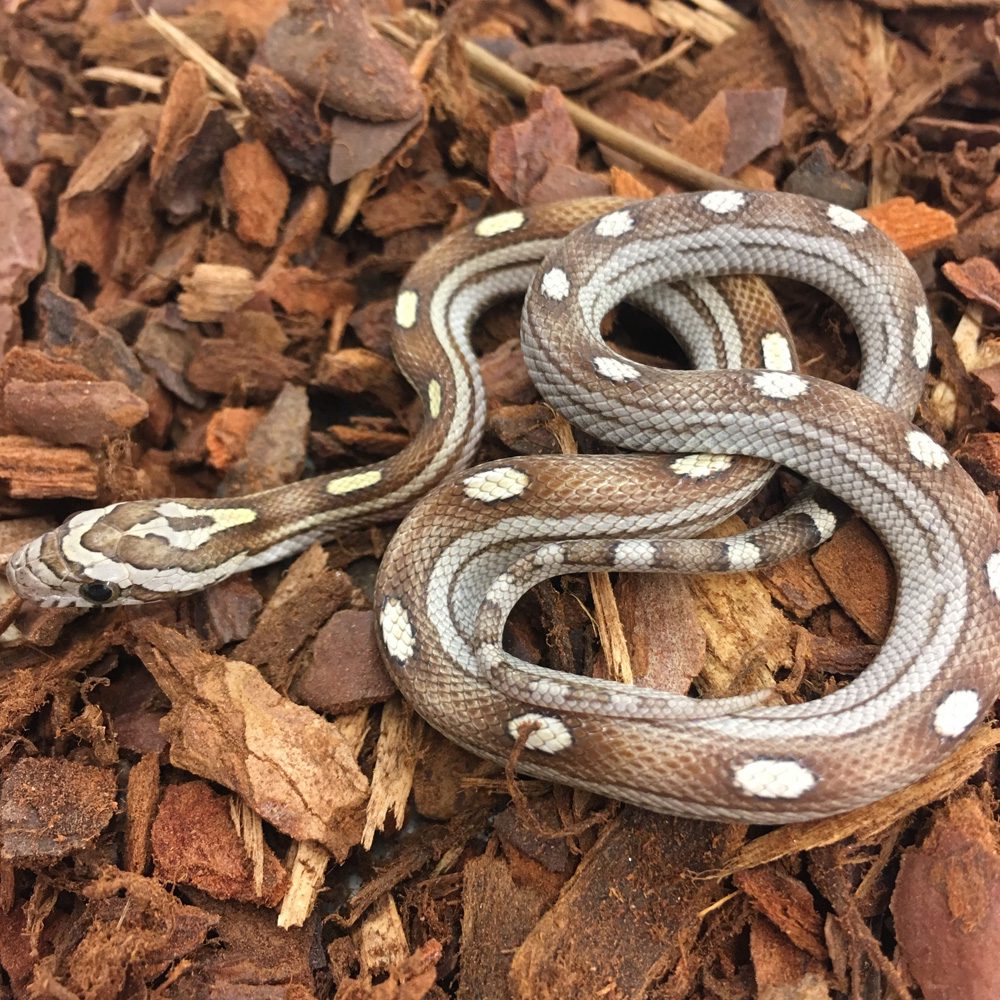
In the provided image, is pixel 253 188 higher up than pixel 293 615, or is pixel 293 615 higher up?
pixel 253 188

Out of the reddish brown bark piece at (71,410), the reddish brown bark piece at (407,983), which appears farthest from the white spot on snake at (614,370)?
the reddish brown bark piece at (407,983)

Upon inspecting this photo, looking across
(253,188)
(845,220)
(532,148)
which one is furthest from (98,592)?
(845,220)

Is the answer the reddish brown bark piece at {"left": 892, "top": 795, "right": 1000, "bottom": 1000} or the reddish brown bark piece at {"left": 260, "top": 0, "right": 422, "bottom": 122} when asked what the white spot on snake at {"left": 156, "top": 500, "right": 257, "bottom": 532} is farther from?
the reddish brown bark piece at {"left": 892, "top": 795, "right": 1000, "bottom": 1000}

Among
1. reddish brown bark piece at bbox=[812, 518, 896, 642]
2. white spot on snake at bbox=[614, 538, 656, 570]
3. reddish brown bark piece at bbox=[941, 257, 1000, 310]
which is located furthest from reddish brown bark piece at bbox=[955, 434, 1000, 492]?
white spot on snake at bbox=[614, 538, 656, 570]

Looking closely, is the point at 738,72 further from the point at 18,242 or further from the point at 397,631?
the point at 18,242

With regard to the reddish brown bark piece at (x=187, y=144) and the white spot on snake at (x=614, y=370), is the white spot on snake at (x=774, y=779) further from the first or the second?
the reddish brown bark piece at (x=187, y=144)

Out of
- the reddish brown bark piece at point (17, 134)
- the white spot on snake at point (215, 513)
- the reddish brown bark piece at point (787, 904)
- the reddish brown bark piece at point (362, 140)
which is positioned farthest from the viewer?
the reddish brown bark piece at point (17, 134)
